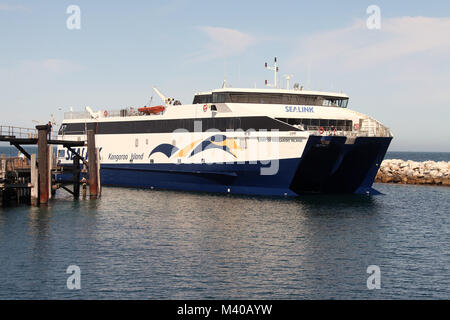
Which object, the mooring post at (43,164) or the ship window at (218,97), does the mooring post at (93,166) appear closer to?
the mooring post at (43,164)

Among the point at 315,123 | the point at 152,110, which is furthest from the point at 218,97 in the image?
the point at 152,110

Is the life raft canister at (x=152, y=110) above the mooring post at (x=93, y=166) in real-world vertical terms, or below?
above

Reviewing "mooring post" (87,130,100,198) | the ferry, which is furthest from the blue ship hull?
"mooring post" (87,130,100,198)

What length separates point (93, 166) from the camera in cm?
3741

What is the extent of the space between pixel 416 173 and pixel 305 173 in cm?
2721

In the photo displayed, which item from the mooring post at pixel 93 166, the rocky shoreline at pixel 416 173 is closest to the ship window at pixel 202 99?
the mooring post at pixel 93 166

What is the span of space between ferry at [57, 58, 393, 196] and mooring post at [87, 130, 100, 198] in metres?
6.07

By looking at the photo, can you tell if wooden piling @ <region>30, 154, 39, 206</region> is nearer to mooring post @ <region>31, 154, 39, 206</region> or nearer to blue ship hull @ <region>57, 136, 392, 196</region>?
mooring post @ <region>31, 154, 39, 206</region>

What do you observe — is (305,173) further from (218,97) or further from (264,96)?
(218,97)

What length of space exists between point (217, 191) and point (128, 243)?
683 inches

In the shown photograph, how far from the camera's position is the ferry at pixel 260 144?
35.4 meters

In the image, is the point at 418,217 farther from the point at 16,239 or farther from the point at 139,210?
the point at 16,239

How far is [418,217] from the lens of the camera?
31094mm
